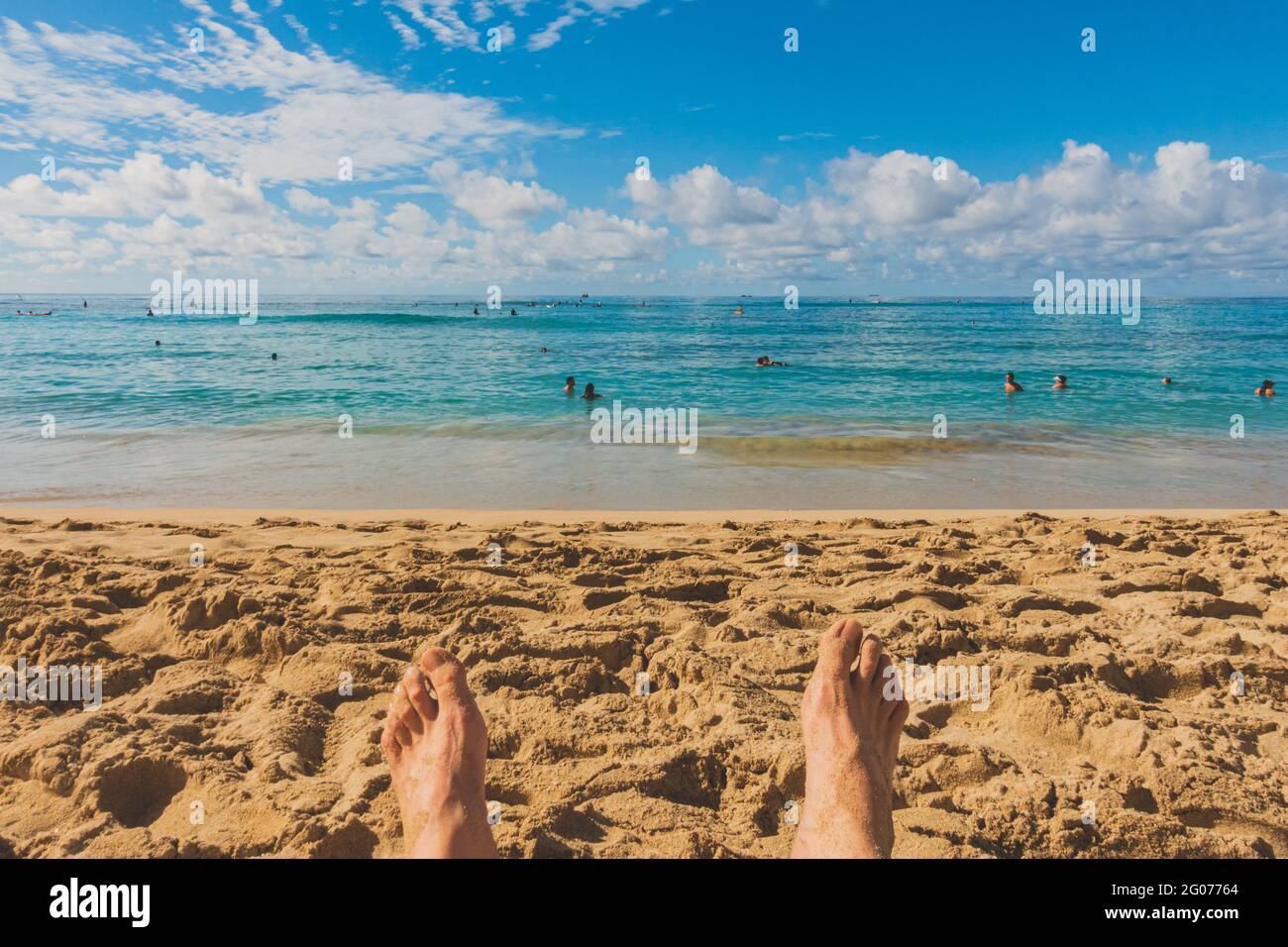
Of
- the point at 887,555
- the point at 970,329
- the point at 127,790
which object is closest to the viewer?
the point at 127,790

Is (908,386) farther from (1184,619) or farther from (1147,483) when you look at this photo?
(1184,619)

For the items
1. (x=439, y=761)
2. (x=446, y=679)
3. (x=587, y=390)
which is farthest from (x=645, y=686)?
(x=587, y=390)

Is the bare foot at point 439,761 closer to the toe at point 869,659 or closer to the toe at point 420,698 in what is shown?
the toe at point 420,698

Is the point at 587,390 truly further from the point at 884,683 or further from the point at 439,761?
the point at 439,761

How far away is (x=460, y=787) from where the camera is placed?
2240 mm

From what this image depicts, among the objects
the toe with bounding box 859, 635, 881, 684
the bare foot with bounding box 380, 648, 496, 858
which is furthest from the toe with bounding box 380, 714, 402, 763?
the toe with bounding box 859, 635, 881, 684

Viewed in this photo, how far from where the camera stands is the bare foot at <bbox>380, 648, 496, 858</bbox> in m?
2.12

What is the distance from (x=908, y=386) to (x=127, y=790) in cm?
1689

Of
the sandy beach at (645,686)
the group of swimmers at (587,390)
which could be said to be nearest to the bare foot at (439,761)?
the sandy beach at (645,686)

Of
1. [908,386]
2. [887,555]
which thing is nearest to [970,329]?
[908,386]

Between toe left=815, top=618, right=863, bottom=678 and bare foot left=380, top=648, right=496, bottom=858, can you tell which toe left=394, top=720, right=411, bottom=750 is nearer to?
bare foot left=380, top=648, right=496, bottom=858

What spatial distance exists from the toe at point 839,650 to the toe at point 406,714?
1.36 meters

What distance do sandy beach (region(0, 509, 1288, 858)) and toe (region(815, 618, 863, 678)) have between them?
34 centimetres

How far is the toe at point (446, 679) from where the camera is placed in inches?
98.6
